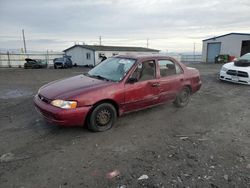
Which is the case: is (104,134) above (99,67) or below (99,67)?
below

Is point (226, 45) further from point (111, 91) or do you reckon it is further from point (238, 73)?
point (111, 91)

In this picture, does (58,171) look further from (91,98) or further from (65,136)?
(91,98)

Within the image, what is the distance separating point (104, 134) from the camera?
3.91 m

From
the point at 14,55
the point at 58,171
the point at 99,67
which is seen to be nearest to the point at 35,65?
the point at 14,55

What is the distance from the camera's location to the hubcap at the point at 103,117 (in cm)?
391

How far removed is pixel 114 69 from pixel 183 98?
2.38 m

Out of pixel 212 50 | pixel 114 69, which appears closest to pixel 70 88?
pixel 114 69

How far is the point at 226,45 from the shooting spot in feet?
83.7

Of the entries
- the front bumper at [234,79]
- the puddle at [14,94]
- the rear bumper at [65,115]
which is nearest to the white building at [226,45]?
the front bumper at [234,79]

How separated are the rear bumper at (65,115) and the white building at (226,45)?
25837 mm

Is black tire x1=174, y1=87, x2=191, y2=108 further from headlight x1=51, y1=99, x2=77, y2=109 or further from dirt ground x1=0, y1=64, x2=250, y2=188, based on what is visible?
headlight x1=51, y1=99, x2=77, y2=109

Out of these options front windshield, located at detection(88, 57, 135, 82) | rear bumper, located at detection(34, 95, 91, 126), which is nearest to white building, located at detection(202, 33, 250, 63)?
front windshield, located at detection(88, 57, 135, 82)

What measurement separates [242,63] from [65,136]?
341 inches

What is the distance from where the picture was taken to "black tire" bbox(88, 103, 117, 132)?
383cm
